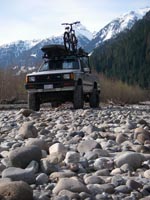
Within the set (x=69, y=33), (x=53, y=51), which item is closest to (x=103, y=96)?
(x=69, y=33)

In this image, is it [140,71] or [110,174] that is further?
[140,71]

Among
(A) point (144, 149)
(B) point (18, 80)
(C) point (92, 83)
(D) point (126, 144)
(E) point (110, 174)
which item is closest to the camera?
(E) point (110, 174)

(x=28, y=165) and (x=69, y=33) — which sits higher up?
(x=69, y=33)

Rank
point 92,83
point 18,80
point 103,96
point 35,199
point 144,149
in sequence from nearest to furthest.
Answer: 1. point 35,199
2. point 144,149
3. point 92,83
4. point 18,80
5. point 103,96

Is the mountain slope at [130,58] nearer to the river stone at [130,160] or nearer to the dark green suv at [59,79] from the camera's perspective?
the dark green suv at [59,79]

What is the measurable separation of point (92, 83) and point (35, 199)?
527 inches

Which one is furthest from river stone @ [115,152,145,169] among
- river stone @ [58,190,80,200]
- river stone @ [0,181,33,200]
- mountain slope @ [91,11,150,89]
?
mountain slope @ [91,11,150,89]

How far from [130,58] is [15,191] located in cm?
10774

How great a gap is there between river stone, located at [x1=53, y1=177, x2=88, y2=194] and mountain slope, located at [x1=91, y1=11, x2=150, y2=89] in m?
95.3

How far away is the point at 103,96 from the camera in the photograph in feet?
111

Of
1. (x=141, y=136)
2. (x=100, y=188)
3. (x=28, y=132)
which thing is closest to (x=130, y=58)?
(x=28, y=132)

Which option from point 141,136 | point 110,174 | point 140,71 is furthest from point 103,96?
point 140,71

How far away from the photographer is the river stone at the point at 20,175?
3541 mm

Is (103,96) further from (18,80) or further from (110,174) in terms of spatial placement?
(110,174)
